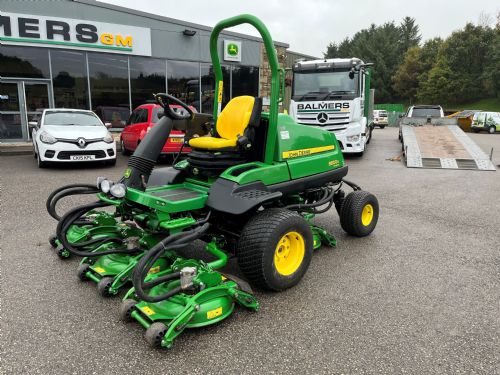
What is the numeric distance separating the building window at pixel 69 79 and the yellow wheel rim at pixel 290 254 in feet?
43.5

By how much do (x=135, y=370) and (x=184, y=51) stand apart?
51.2 ft

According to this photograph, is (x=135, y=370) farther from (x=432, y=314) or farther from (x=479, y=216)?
(x=479, y=216)

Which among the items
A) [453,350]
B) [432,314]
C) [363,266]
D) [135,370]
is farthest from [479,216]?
[135,370]

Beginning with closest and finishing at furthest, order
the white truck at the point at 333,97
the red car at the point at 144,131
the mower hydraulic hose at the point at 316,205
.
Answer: the mower hydraulic hose at the point at 316,205 → the red car at the point at 144,131 → the white truck at the point at 333,97

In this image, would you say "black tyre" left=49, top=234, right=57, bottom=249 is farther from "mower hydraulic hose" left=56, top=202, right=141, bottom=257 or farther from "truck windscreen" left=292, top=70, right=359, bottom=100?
"truck windscreen" left=292, top=70, right=359, bottom=100

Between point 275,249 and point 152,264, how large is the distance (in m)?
1.06

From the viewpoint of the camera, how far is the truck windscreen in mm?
10867

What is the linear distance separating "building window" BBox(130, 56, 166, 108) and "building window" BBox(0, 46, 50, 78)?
309cm

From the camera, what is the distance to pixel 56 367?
2389 mm

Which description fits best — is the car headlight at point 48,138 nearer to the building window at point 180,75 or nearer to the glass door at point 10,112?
the glass door at point 10,112

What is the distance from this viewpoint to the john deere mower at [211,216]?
2.77 meters

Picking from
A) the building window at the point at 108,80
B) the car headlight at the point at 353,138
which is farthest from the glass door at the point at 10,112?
the car headlight at the point at 353,138

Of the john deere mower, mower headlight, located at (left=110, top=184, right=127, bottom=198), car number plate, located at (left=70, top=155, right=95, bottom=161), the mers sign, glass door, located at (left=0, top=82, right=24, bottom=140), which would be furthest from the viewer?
glass door, located at (left=0, top=82, right=24, bottom=140)

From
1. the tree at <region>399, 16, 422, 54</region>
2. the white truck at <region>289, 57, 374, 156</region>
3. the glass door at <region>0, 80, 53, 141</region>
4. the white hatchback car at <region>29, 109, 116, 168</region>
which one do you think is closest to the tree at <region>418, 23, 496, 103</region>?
the tree at <region>399, 16, 422, 54</region>
